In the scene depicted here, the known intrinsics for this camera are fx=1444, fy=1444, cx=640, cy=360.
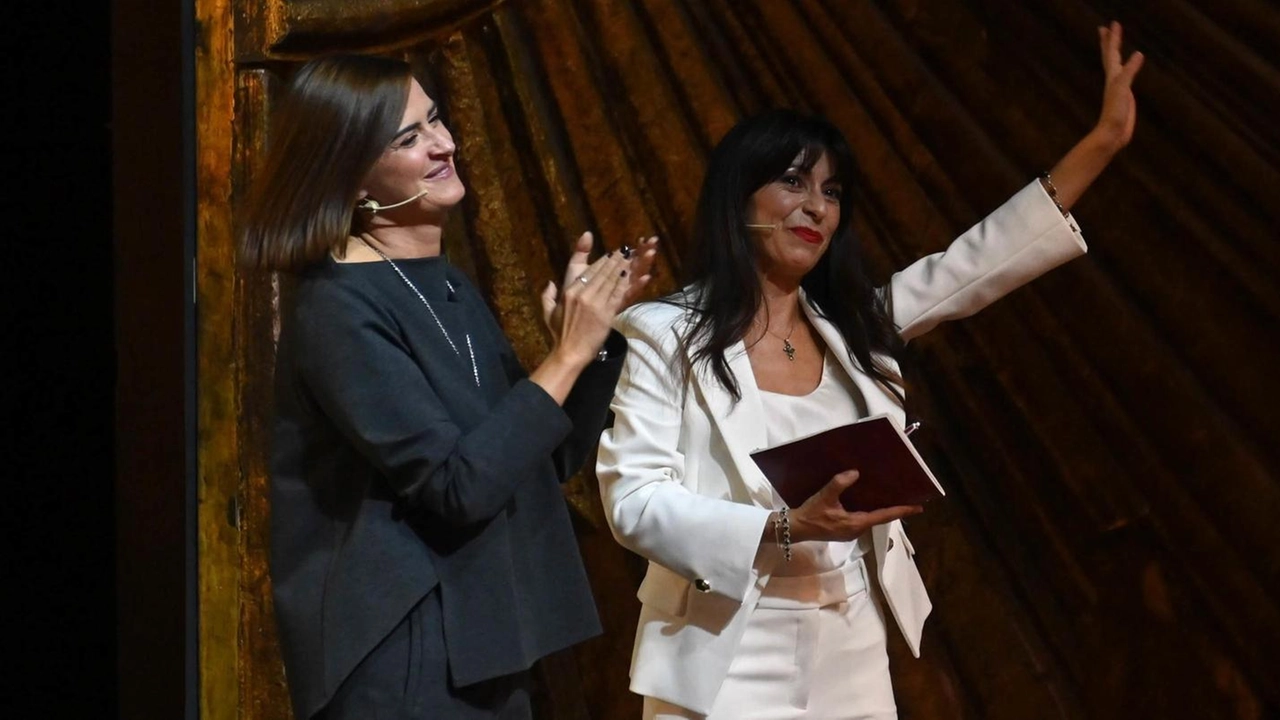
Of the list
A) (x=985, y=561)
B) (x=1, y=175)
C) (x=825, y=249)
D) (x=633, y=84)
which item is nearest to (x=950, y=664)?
(x=985, y=561)

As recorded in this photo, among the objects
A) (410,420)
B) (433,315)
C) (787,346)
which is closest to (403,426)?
(410,420)

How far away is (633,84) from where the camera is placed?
6.43ft

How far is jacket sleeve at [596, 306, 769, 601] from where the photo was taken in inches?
53.5

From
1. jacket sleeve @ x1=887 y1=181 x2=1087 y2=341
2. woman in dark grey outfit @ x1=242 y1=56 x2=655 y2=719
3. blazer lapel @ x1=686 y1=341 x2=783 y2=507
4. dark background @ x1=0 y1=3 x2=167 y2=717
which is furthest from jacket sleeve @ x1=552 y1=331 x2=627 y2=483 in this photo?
dark background @ x1=0 y1=3 x2=167 y2=717

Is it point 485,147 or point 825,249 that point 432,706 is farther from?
point 485,147

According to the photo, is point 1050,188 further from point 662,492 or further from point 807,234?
point 662,492

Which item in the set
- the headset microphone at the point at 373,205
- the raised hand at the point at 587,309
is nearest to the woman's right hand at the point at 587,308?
the raised hand at the point at 587,309

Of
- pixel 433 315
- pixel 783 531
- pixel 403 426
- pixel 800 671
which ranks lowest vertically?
pixel 800 671

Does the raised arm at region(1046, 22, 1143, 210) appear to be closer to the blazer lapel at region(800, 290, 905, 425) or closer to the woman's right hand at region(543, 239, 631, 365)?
the blazer lapel at region(800, 290, 905, 425)

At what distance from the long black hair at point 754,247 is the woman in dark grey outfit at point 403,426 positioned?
0.75ft

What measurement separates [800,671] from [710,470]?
0.22 metres

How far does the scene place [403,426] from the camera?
1.17 metres

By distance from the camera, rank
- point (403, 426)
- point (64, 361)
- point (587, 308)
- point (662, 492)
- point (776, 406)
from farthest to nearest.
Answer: point (64, 361)
point (776, 406)
point (662, 492)
point (587, 308)
point (403, 426)

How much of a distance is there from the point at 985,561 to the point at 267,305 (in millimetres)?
973
